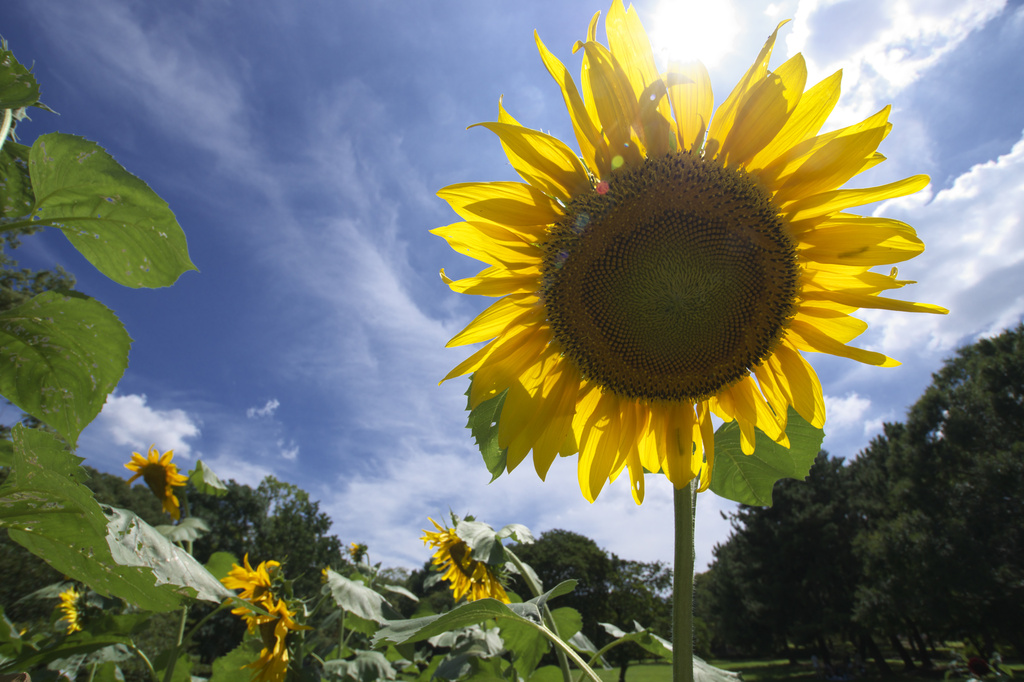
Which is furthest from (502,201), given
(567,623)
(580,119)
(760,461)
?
(567,623)

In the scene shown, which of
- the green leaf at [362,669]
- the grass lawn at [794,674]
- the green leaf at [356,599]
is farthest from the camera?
the grass lawn at [794,674]

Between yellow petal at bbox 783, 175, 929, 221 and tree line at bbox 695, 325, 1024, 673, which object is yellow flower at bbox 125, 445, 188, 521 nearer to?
yellow petal at bbox 783, 175, 929, 221

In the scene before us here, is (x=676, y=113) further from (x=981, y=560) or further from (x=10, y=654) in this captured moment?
(x=981, y=560)

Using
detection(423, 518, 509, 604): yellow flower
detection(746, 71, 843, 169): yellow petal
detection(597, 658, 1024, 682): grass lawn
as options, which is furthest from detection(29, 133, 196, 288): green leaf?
detection(597, 658, 1024, 682): grass lawn

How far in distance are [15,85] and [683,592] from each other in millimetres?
1796

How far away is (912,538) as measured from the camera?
2638 centimetres

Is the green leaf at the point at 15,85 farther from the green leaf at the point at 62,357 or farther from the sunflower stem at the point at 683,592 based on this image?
the sunflower stem at the point at 683,592

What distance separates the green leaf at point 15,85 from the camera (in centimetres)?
88

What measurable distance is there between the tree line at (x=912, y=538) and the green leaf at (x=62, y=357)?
33.9 metres

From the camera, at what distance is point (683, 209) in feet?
4.79

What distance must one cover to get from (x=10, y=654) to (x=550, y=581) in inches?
1268

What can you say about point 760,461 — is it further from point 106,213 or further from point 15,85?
point 15,85

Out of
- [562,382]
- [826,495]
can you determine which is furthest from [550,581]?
[562,382]

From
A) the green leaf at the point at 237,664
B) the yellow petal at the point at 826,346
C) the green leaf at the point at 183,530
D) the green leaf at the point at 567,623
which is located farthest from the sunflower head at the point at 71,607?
the yellow petal at the point at 826,346
